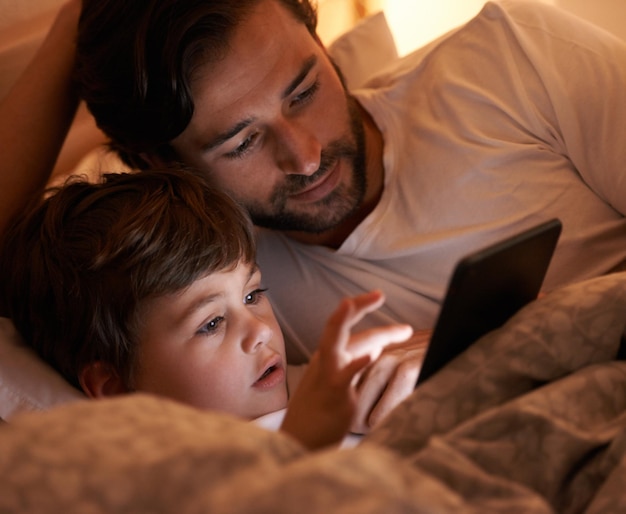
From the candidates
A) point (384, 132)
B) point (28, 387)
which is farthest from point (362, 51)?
point (28, 387)

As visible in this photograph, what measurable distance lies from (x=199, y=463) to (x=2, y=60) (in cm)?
143

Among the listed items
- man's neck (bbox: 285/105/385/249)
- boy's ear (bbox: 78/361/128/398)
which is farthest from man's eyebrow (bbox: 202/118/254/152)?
boy's ear (bbox: 78/361/128/398)

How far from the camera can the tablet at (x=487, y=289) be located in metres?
0.60

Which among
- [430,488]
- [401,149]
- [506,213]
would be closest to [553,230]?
[430,488]

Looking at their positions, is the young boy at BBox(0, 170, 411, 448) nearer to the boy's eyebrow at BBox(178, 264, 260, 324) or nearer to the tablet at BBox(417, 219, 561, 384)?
the boy's eyebrow at BBox(178, 264, 260, 324)

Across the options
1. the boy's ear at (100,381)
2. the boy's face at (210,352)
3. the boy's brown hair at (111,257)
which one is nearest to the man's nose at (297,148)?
the boy's brown hair at (111,257)

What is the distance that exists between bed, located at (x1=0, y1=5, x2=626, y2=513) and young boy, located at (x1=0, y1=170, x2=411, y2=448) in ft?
1.42

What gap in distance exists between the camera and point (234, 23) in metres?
1.20

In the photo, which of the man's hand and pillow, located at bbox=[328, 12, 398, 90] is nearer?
the man's hand

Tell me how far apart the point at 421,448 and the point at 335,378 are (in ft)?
0.35

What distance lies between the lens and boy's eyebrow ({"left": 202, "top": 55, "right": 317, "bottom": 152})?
3.98 feet

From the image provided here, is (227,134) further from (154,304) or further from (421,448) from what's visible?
(421,448)

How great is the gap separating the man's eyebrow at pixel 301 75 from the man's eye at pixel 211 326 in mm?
407

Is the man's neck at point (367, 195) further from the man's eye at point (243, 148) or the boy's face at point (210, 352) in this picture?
the boy's face at point (210, 352)
